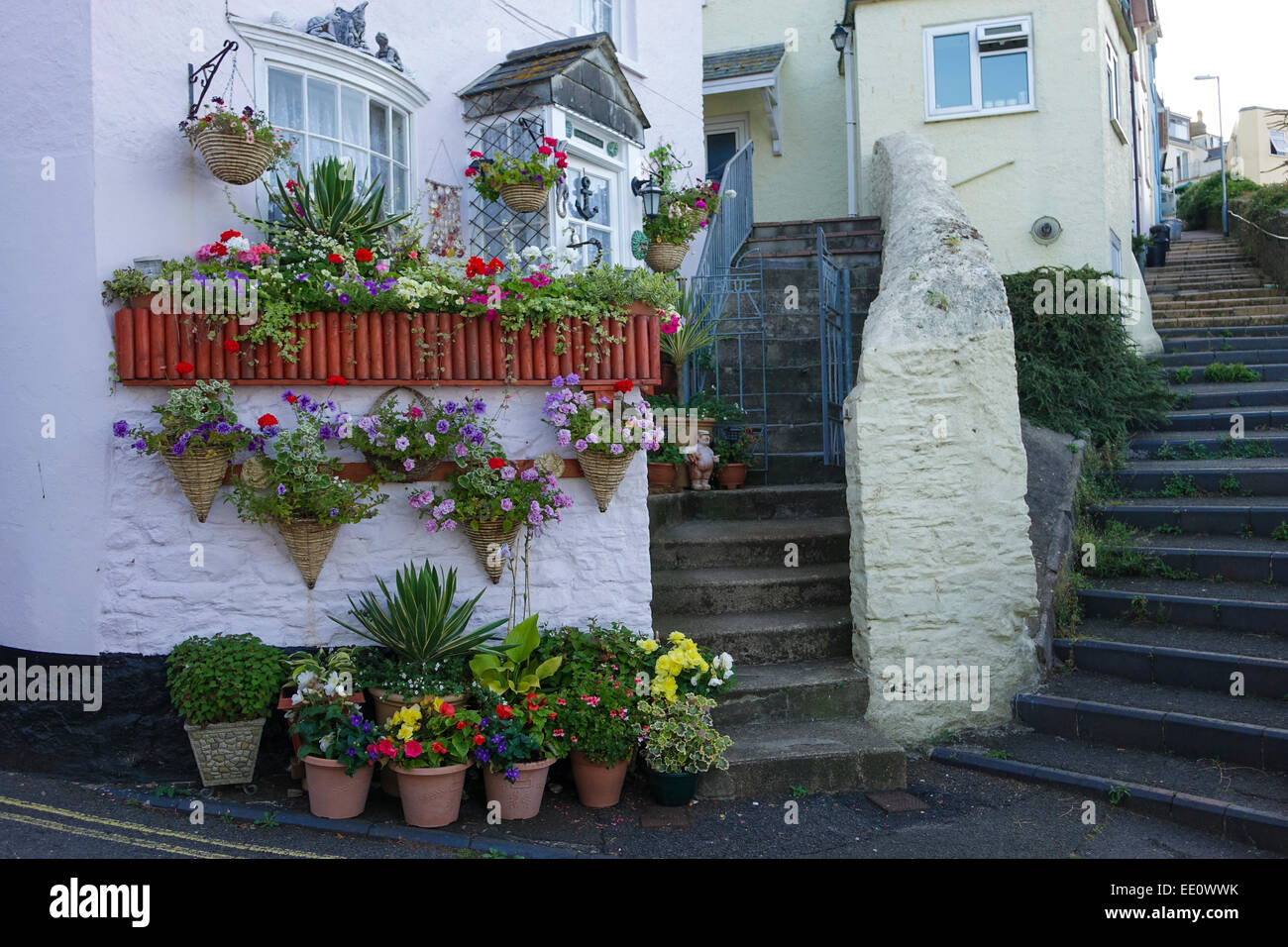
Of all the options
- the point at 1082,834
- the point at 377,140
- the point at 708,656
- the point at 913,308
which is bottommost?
the point at 1082,834

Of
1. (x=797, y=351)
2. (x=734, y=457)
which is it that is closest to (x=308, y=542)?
(x=734, y=457)

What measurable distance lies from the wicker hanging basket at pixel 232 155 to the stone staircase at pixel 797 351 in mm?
4479

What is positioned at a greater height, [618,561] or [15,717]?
[618,561]

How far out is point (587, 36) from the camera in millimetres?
8359

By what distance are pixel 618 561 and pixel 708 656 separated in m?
0.76

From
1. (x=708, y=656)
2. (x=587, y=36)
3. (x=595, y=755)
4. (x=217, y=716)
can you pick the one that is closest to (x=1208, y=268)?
(x=587, y=36)

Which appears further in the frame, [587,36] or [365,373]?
[587,36]

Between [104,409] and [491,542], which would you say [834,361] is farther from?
[104,409]

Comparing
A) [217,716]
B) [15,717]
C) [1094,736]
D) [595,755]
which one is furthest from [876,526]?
[15,717]

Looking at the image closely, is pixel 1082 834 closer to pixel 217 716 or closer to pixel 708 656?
pixel 708 656

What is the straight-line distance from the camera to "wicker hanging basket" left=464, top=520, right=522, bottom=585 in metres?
5.40

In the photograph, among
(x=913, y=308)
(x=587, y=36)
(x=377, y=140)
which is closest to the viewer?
(x=913, y=308)

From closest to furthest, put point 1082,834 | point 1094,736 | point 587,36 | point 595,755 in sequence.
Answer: point 1082,834 < point 595,755 < point 1094,736 < point 587,36

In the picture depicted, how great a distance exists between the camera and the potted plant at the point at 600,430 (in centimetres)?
544
